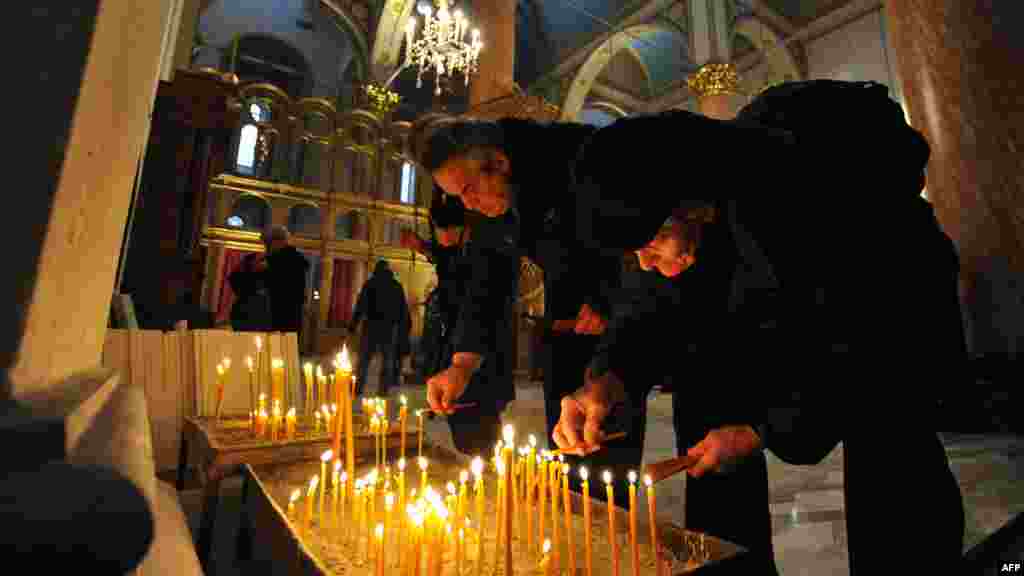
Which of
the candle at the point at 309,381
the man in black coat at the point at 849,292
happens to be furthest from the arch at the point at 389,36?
the man in black coat at the point at 849,292

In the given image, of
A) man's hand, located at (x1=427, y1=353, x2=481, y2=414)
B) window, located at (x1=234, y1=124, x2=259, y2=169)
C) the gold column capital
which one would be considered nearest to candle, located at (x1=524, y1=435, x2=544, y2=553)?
man's hand, located at (x1=427, y1=353, x2=481, y2=414)

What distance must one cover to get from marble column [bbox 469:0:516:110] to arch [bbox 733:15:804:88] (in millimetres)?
7809

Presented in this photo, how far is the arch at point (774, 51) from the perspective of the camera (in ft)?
34.3

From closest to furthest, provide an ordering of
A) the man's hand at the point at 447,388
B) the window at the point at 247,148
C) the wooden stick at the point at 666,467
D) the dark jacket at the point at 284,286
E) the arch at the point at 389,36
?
the wooden stick at the point at 666,467 < the man's hand at the point at 447,388 < the dark jacket at the point at 284,286 < the arch at the point at 389,36 < the window at the point at 247,148

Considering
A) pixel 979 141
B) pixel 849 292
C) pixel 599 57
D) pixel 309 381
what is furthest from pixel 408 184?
pixel 849 292

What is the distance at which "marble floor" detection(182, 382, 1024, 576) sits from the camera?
5.20 feet

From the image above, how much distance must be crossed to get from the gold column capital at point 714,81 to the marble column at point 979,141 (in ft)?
15.1

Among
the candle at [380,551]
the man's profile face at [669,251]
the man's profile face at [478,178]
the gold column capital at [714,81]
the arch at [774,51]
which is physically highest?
the arch at [774,51]

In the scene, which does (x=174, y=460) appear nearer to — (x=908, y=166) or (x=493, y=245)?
(x=493, y=245)

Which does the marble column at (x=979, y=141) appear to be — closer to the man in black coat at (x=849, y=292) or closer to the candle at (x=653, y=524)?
the man in black coat at (x=849, y=292)

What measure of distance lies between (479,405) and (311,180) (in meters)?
10.1

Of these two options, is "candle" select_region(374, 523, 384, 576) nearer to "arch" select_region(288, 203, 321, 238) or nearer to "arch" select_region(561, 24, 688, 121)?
"arch" select_region(561, 24, 688, 121)

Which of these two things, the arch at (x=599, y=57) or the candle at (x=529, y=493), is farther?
the arch at (x=599, y=57)

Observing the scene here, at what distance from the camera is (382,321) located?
5.10 m
